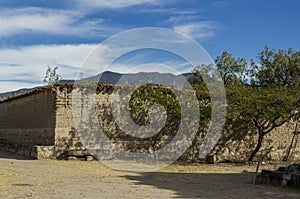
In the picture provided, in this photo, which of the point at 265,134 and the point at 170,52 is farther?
the point at 265,134

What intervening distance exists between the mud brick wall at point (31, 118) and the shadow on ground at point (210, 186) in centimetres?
641

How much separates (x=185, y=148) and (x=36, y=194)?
1083 cm

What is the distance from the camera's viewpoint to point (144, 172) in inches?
524

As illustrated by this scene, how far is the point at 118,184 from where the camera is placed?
400 inches

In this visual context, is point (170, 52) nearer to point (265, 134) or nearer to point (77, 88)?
point (77, 88)

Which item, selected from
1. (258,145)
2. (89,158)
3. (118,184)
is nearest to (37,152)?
(89,158)

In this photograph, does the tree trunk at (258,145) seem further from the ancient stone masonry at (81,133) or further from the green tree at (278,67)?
the green tree at (278,67)

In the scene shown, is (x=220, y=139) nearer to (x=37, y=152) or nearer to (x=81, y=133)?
(x=81, y=133)

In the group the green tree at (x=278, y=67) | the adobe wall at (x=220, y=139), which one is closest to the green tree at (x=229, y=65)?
the green tree at (x=278, y=67)

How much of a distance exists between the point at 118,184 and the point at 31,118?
35.3 feet

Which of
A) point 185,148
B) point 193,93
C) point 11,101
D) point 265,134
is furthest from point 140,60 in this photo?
point 11,101

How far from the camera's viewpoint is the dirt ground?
28.3 ft

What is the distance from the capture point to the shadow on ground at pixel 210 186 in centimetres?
920

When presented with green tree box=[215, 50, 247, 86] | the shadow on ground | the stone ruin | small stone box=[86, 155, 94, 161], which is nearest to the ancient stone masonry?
small stone box=[86, 155, 94, 161]
